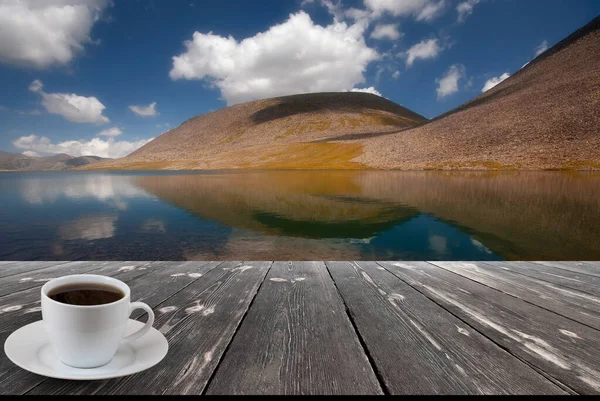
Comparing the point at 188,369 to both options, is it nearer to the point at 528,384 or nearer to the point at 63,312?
the point at 63,312

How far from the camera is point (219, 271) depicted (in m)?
2.91

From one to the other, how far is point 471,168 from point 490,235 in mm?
52079

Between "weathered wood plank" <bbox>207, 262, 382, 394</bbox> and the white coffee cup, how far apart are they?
412 mm

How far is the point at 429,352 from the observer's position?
1475mm

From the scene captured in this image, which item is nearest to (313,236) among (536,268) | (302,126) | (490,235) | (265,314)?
(490,235)

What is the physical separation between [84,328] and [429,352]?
1.43m

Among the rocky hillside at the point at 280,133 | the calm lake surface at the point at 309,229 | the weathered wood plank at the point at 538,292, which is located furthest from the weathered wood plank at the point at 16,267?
the rocky hillside at the point at 280,133

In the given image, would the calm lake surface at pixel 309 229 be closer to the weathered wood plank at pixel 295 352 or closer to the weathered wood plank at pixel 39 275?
the weathered wood plank at pixel 39 275

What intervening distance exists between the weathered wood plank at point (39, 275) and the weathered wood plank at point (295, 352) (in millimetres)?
1788

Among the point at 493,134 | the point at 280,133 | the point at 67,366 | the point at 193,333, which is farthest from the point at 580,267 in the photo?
the point at 280,133

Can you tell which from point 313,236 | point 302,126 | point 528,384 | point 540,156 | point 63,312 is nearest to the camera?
point 63,312

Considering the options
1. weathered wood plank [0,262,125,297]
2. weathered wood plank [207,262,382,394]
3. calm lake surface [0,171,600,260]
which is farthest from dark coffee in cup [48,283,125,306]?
calm lake surface [0,171,600,260]

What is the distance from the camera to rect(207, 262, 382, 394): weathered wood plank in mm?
1183

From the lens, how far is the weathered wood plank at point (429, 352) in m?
1.22
